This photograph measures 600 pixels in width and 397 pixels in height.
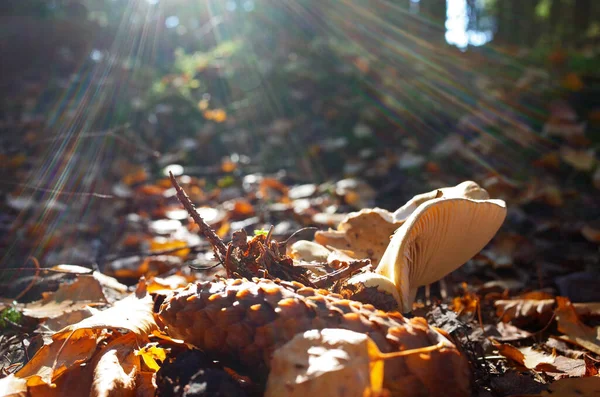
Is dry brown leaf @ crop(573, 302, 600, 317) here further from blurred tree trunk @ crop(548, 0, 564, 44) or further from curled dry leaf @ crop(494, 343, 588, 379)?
blurred tree trunk @ crop(548, 0, 564, 44)

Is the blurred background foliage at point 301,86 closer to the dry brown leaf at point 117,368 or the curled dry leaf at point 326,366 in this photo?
the dry brown leaf at point 117,368

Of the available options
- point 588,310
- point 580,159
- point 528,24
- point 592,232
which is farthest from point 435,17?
point 528,24

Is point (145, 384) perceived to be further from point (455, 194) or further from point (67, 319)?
point (455, 194)

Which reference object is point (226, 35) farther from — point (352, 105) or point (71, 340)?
point (71, 340)

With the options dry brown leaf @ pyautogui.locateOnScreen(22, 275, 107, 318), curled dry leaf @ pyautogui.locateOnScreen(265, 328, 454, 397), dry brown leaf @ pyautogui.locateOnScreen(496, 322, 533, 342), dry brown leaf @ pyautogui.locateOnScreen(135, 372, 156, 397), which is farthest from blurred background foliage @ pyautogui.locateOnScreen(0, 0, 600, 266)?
curled dry leaf @ pyautogui.locateOnScreen(265, 328, 454, 397)

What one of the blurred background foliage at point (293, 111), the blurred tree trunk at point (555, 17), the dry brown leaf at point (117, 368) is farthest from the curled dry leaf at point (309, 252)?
the blurred tree trunk at point (555, 17)

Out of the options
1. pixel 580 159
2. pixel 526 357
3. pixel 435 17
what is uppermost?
pixel 435 17

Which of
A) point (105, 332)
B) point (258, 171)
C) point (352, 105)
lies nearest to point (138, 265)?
point (105, 332)
